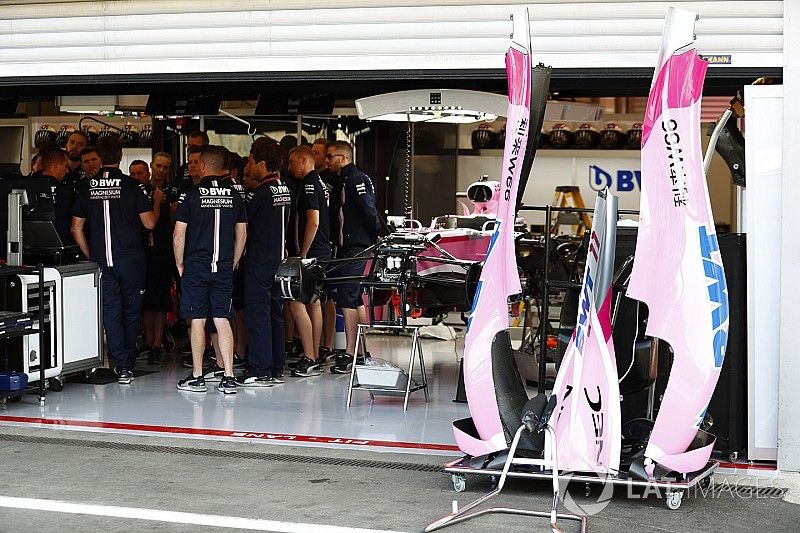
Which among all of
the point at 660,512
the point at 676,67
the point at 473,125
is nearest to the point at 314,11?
the point at 676,67

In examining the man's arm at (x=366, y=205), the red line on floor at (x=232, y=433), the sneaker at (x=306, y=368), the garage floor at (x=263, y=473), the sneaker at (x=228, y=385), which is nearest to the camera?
the garage floor at (x=263, y=473)

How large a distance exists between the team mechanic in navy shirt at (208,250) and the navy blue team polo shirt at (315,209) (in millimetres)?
1110

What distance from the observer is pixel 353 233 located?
11.1 meters

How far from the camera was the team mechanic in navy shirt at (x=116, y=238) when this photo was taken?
10188 millimetres

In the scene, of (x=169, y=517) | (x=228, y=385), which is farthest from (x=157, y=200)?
(x=169, y=517)

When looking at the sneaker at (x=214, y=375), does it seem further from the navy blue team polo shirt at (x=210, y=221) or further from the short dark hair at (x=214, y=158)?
the short dark hair at (x=214, y=158)

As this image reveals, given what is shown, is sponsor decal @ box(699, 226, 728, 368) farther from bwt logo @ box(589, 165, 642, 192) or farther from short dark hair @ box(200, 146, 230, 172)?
bwt logo @ box(589, 165, 642, 192)

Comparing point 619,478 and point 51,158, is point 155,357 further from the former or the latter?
point 619,478

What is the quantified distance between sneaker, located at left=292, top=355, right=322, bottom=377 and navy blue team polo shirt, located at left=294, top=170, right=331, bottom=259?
948 millimetres

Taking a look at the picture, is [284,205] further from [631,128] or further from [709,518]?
[631,128]

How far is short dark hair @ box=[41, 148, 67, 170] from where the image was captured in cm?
1105

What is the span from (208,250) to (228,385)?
1091mm

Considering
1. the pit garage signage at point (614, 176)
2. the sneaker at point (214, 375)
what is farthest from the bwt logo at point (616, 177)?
the sneaker at point (214, 375)

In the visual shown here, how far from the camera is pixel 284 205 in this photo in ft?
34.0
